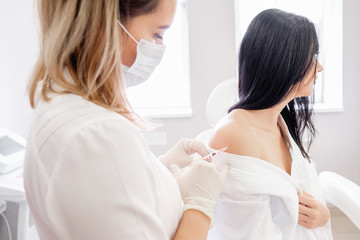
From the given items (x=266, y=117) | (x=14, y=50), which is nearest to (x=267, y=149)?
(x=266, y=117)

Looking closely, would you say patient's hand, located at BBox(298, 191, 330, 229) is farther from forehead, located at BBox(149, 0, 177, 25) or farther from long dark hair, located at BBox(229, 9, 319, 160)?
forehead, located at BBox(149, 0, 177, 25)

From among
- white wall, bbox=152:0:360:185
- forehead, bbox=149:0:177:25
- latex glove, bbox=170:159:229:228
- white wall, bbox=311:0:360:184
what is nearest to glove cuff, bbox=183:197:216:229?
latex glove, bbox=170:159:229:228

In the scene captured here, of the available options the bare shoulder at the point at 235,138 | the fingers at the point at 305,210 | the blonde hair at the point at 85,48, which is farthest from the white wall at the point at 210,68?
the blonde hair at the point at 85,48

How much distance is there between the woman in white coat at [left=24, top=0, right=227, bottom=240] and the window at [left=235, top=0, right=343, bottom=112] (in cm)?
205

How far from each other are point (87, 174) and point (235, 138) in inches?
28.1

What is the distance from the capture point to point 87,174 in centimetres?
48

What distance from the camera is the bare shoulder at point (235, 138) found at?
3.60ft

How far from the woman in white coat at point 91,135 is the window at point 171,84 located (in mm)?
2103

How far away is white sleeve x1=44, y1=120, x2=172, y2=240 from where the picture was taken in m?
0.48

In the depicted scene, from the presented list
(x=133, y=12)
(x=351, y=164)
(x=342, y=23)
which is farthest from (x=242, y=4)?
(x=133, y=12)

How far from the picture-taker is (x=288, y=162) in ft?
4.20

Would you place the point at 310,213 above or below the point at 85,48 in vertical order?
below

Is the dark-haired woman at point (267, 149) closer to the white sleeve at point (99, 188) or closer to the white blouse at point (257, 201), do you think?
the white blouse at point (257, 201)

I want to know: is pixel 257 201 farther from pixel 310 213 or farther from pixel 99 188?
pixel 99 188
